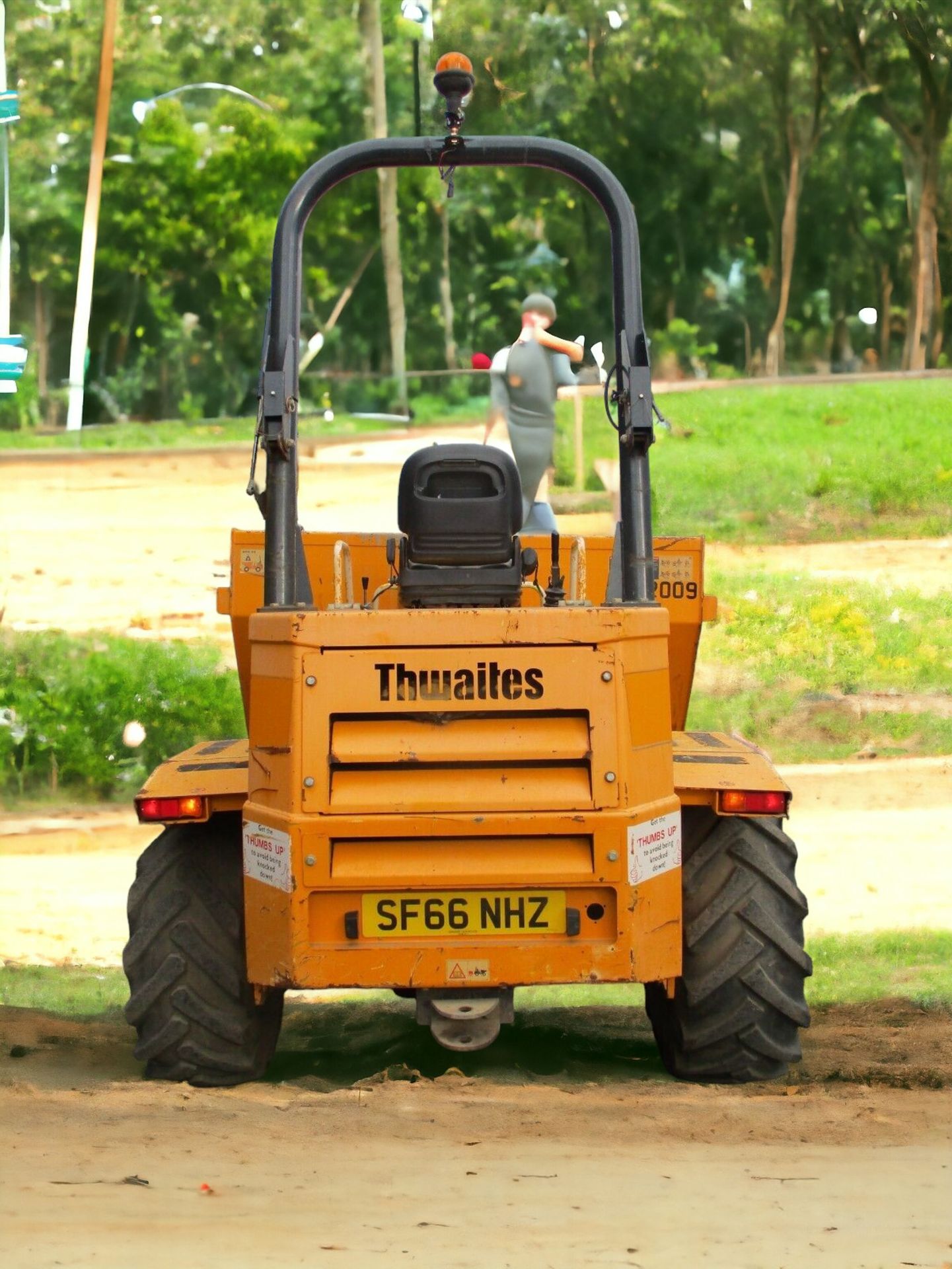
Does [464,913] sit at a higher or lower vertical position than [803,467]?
lower

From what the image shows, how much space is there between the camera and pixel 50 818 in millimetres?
15914

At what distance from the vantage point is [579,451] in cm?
2009

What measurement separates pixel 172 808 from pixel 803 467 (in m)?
16.5

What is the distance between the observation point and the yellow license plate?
5.98 meters

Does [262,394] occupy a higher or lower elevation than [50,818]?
higher

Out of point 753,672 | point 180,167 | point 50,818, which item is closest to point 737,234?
point 180,167

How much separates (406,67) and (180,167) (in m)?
3.08

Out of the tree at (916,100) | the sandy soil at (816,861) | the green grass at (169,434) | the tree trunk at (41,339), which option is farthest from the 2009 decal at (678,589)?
the tree trunk at (41,339)

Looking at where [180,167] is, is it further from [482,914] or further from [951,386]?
[482,914]

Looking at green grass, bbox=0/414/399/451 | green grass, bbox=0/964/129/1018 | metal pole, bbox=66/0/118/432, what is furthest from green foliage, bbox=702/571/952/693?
green grass, bbox=0/964/129/1018

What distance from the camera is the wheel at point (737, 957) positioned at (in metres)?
6.59

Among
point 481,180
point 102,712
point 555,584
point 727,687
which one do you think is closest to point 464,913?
point 555,584

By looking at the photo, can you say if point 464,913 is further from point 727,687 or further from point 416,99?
point 727,687

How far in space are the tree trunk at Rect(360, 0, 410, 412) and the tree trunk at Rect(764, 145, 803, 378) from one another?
4.46 m
